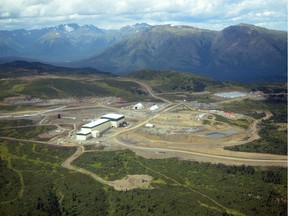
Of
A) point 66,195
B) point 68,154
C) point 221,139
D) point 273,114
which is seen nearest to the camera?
point 66,195

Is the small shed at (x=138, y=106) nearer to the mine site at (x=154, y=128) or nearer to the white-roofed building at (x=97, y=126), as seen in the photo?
Answer: the mine site at (x=154, y=128)

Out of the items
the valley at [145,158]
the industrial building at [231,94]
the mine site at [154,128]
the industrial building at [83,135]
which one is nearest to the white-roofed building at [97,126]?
the mine site at [154,128]

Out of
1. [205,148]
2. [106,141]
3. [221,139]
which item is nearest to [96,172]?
[106,141]

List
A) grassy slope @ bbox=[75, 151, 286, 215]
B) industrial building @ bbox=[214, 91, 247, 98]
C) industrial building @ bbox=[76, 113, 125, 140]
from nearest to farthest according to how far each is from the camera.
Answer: grassy slope @ bbox=[75, 151, 286, 215]
industrial building @ bbox=[76, 113, 125, 140]
industrial building @ bbox=[214, 91, 247, 98]

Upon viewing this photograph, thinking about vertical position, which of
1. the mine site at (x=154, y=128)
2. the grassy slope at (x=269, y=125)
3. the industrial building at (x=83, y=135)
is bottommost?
the grassy slope at (x=269, y=125)

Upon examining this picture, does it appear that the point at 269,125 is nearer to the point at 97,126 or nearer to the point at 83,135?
the point at 97,126

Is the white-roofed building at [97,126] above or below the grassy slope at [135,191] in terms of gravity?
above

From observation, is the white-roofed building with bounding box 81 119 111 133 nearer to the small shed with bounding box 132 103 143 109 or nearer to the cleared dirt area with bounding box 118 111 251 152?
the cleared dirt area with bounding box 118 111 251 152

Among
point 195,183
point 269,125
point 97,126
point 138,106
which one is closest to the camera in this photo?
point 195,183

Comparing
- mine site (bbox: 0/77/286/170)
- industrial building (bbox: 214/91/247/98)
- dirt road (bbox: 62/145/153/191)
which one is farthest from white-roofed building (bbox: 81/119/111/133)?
industrial building (bbox: 214/91/247/98)

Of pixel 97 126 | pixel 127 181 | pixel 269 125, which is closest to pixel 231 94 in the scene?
pixel 269 125

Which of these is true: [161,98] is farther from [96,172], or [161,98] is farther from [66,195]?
[66,195]
